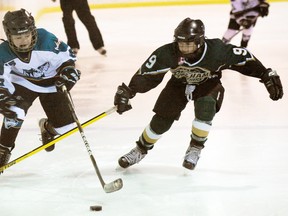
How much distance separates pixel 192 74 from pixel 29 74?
0.78m

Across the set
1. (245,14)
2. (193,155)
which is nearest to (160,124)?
(193,155)

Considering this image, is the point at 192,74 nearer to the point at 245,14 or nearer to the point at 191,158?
the point at 191,158

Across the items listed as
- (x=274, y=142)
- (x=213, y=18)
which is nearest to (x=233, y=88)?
(x=274, y=142)

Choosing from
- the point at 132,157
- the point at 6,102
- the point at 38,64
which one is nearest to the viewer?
the point at 6,102

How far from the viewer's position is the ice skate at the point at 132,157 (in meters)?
3.40

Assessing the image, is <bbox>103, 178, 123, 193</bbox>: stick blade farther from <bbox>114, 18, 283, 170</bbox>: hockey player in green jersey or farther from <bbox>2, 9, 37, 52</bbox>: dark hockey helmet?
<bbox>2, 9, 37, 52</bbox>: dark hockey helmet

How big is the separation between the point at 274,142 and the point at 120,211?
4.29ft

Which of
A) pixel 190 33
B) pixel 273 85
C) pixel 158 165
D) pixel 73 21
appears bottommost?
pixel 73 21

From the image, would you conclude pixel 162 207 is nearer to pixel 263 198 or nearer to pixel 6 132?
pixel 263 198

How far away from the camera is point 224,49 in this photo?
316 cm

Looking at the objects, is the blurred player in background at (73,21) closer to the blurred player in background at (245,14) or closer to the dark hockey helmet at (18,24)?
the blurred player in background at (245,14)

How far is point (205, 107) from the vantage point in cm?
319

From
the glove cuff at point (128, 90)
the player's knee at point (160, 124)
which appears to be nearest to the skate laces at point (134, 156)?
the player's knee at point (160, 124)

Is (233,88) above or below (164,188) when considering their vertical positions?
below
